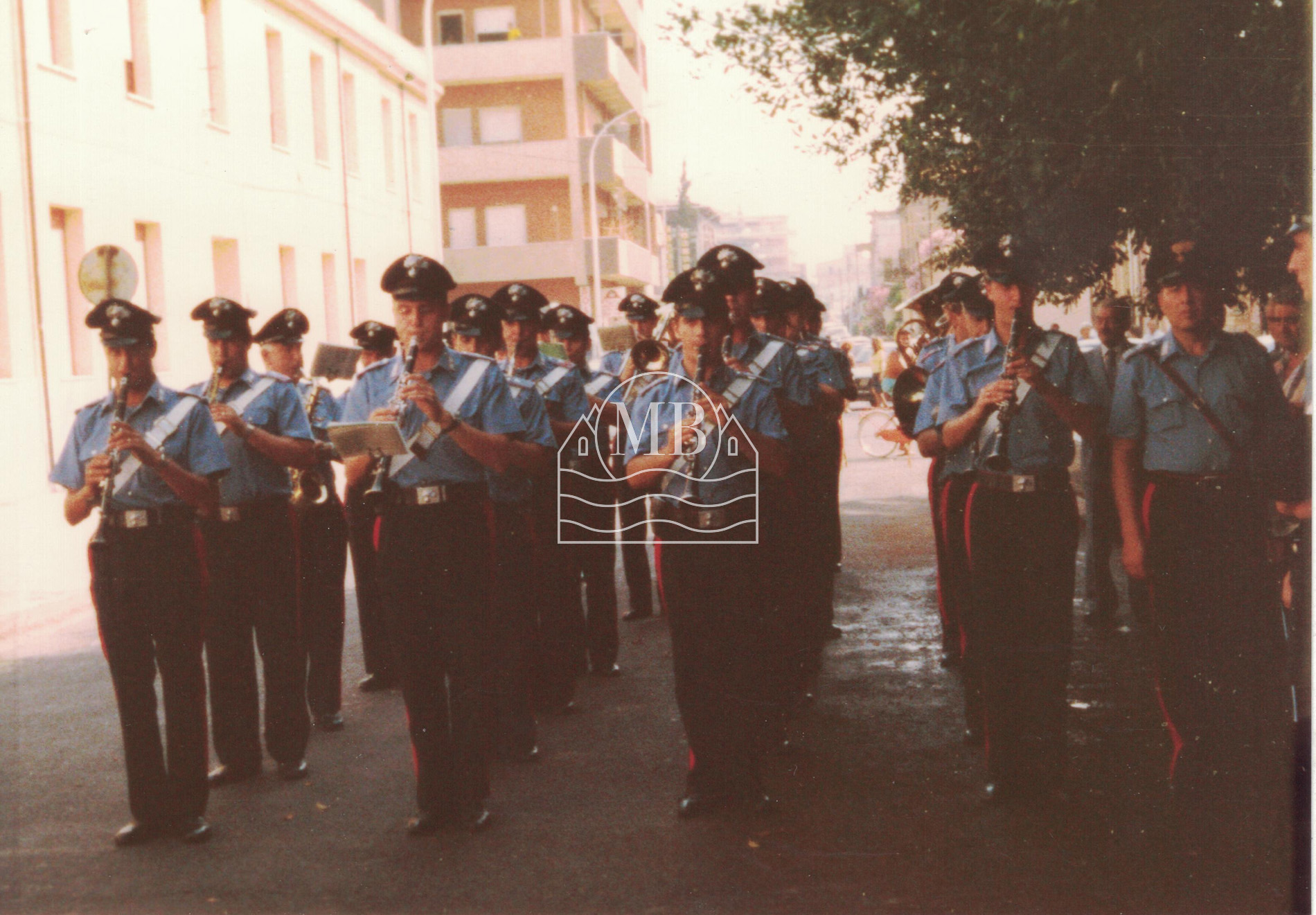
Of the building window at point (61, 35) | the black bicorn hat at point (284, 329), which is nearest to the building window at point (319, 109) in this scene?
the building window at point (61, 35)

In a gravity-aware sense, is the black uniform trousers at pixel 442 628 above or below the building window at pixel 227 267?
below

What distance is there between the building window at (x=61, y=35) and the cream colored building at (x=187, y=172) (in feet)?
0.08

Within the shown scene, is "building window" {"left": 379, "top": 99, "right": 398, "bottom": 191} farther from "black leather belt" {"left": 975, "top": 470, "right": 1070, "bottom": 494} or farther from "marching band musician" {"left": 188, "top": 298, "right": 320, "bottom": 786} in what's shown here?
"black leather belt" {"left": 975, "top": 470, "right": 1070, "bottom": 494}

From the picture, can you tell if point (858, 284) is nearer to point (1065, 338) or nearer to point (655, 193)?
point (655, 193)

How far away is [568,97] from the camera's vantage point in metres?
21.2

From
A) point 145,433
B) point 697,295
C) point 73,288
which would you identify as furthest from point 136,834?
point 73,288

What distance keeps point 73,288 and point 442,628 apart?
12.4m

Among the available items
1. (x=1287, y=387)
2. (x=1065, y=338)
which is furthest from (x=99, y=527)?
(x=1287, y=387)

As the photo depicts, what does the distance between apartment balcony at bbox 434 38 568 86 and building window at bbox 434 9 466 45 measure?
0.72 m

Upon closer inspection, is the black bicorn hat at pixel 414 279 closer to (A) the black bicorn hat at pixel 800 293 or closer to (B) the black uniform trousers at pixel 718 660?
(B) the black uniform trousers at pixel 718 660

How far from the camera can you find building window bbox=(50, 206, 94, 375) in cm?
1545

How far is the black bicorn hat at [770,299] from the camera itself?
844 cm

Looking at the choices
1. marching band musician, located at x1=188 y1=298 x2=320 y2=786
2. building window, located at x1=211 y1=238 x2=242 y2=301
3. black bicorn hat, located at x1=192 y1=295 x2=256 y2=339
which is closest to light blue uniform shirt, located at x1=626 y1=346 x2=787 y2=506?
marching band musician, located at x1=188 y1=298 x2=320 y2=786

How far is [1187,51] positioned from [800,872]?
209 inches
